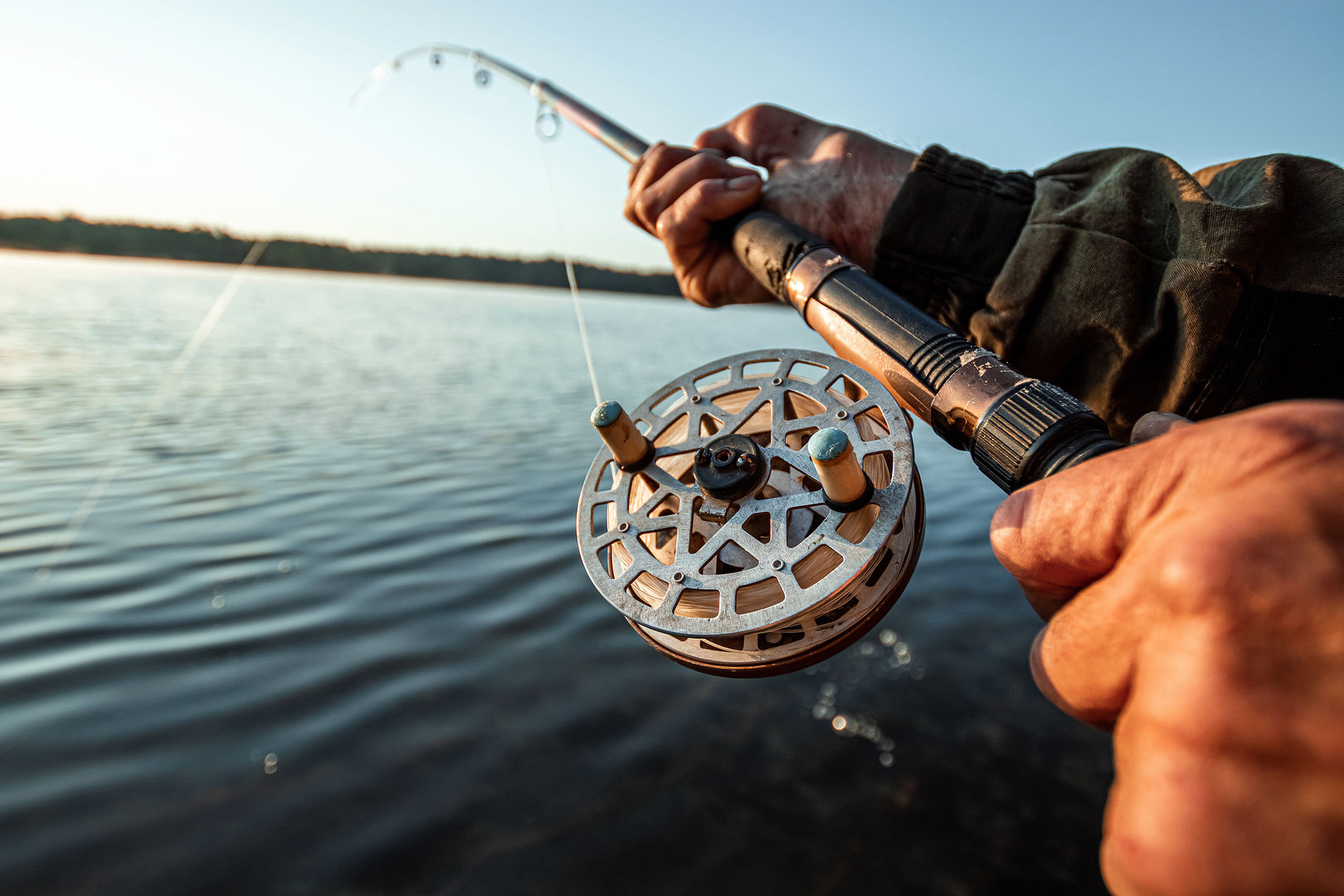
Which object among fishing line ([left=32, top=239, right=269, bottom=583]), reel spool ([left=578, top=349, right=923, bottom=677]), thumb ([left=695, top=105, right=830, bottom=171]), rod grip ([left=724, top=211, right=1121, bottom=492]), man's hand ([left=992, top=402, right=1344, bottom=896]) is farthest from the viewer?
fishing line ([left=32, top=239, right=269, bottom=583])

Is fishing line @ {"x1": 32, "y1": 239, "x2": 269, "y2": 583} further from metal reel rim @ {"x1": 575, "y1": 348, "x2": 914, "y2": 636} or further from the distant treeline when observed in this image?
the distant treeline

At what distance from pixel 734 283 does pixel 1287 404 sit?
6.41ft

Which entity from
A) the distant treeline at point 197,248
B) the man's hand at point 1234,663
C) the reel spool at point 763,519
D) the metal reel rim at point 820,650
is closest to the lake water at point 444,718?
the metal reel rim at point 820,650

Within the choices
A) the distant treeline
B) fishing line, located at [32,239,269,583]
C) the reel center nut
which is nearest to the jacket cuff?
the reel center nut

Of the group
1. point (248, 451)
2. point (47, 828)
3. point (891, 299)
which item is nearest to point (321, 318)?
point (248, 451)

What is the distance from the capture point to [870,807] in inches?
113

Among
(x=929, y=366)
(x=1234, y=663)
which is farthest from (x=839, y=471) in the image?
(x=1234, y=663)

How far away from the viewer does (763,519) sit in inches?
61.2

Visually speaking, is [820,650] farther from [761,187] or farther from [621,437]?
[761,187]

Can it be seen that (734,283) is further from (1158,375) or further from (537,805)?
(537,805)

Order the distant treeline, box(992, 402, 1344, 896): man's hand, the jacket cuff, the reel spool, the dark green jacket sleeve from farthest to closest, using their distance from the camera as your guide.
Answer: the distant treeline, the jacket cuff, the dark green jacket sleeve, the reel spool, box(992, 402, 1344, 896): man's hand

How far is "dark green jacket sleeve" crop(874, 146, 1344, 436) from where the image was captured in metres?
1.48

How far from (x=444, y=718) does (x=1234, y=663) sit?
10.5 ft

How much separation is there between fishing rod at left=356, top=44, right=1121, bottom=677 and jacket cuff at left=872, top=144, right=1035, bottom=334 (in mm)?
283
